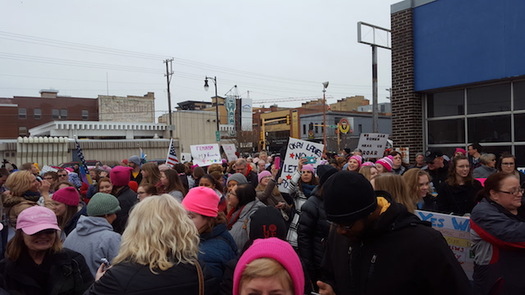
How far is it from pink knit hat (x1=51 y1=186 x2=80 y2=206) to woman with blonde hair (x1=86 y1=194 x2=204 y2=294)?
2545 mm

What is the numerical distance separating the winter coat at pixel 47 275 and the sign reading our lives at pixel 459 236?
3.69 meters

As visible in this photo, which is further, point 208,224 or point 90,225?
point 90,225

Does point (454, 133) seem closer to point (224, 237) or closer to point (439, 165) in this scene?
point (439, 165)

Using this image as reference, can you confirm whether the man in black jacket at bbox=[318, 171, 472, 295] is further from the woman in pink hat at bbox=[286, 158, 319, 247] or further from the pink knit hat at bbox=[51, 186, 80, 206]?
the pink knit hat at bbox=[51, 186, 80, 206]

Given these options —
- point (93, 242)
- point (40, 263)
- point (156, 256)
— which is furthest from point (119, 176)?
point (156, 256)

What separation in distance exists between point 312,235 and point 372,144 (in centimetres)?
665

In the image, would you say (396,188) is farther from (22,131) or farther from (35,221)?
(22,131)

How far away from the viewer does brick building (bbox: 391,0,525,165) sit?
8.49m

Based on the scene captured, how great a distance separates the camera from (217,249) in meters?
2.99

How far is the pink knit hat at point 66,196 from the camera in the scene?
4.50 meters

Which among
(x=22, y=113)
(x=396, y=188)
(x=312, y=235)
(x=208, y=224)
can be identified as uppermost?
(x=22, y=113)

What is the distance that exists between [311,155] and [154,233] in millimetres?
6354

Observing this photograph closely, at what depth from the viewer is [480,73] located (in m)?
8.83

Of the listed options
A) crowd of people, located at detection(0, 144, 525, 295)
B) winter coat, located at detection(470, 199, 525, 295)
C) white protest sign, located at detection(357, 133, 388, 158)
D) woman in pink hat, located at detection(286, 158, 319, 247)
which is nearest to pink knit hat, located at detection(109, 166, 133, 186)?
crowd of people, located at detection(0, 144, 525, 295)
